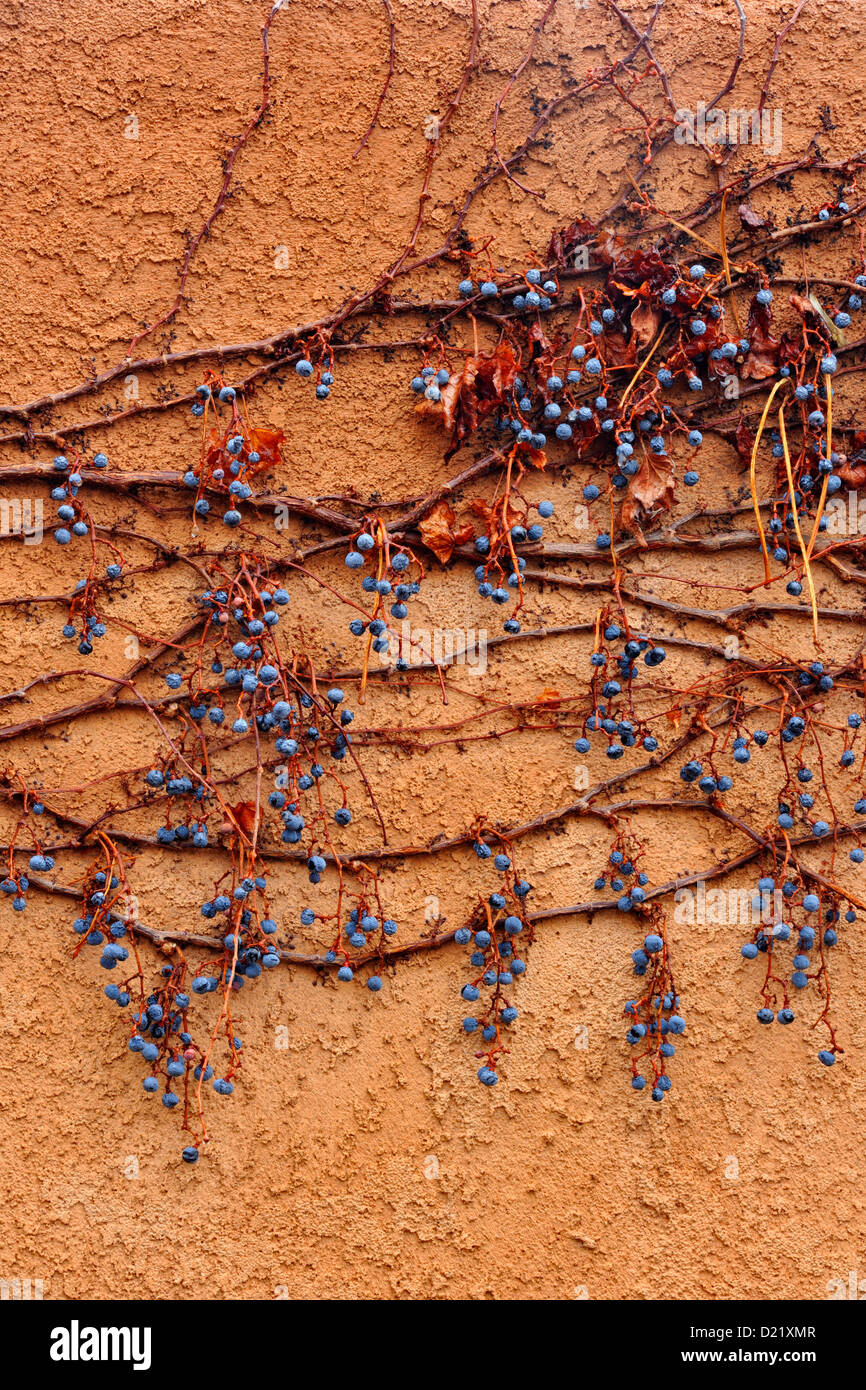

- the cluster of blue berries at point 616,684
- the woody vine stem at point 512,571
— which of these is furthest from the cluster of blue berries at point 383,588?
the cluster of blue berries at point 616,684

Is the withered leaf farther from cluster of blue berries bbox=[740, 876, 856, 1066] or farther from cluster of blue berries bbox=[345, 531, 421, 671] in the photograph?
cluster of blue berries bbox=[740, 876, 856, 1066]

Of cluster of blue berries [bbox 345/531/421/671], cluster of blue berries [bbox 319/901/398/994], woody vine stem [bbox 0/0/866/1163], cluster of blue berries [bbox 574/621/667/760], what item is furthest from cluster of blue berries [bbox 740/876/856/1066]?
cluster of blue berries [bbox 345/531/421/671]

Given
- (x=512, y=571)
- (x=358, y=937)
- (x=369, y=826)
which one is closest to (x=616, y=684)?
(x=512, y=571)

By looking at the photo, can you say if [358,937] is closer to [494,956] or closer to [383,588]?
[494,956]

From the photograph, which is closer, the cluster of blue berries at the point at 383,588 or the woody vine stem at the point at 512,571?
the cluster of blue berries at the point at 383,588

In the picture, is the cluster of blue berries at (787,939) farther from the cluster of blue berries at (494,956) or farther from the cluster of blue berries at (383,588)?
the cluster of blue berries at (383,588)

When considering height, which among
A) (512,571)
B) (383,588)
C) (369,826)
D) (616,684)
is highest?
(512,571)

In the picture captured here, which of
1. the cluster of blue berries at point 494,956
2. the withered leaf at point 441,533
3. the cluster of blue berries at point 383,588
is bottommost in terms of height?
the cluster of blue berries at point 494,956

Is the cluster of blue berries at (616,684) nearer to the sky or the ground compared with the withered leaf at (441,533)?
nearer to the ground

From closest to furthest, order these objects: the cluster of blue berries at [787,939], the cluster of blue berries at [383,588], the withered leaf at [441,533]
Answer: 1. the cluster of blue berries at [383,588]
2. the cluster of blue berries at [787,939]
3. the withered leaf at [441,533]
